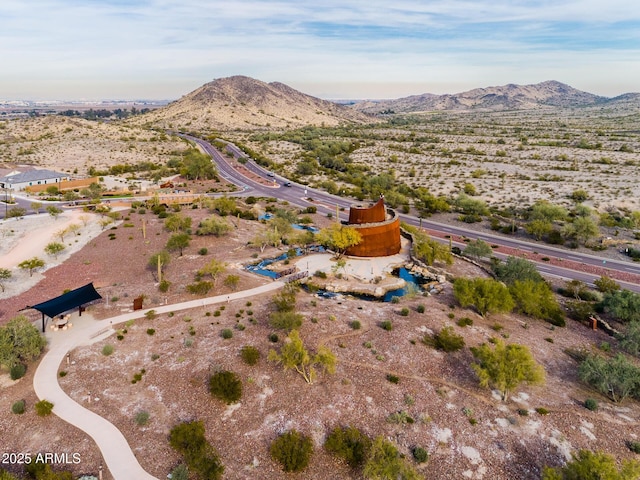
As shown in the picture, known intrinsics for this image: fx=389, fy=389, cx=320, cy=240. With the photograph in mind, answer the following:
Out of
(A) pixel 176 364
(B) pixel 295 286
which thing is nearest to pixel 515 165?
(B) pixel 295 286

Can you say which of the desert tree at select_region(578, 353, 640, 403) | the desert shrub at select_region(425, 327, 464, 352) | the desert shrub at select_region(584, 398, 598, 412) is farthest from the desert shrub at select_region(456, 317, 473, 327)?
the desert shrub at select_region(584, 398, 598, 412)

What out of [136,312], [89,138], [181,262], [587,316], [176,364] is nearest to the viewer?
[176,364]

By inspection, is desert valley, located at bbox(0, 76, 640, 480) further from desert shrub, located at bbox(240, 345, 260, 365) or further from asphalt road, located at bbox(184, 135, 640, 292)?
asphalt road, located at bbox(184, 135, 640, 292)

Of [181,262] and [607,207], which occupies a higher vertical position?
[607,207]

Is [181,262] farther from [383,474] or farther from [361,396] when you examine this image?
[383,474]

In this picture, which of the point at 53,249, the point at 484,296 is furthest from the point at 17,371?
the point at 484,296

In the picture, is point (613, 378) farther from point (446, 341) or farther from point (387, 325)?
point (387, 325)
